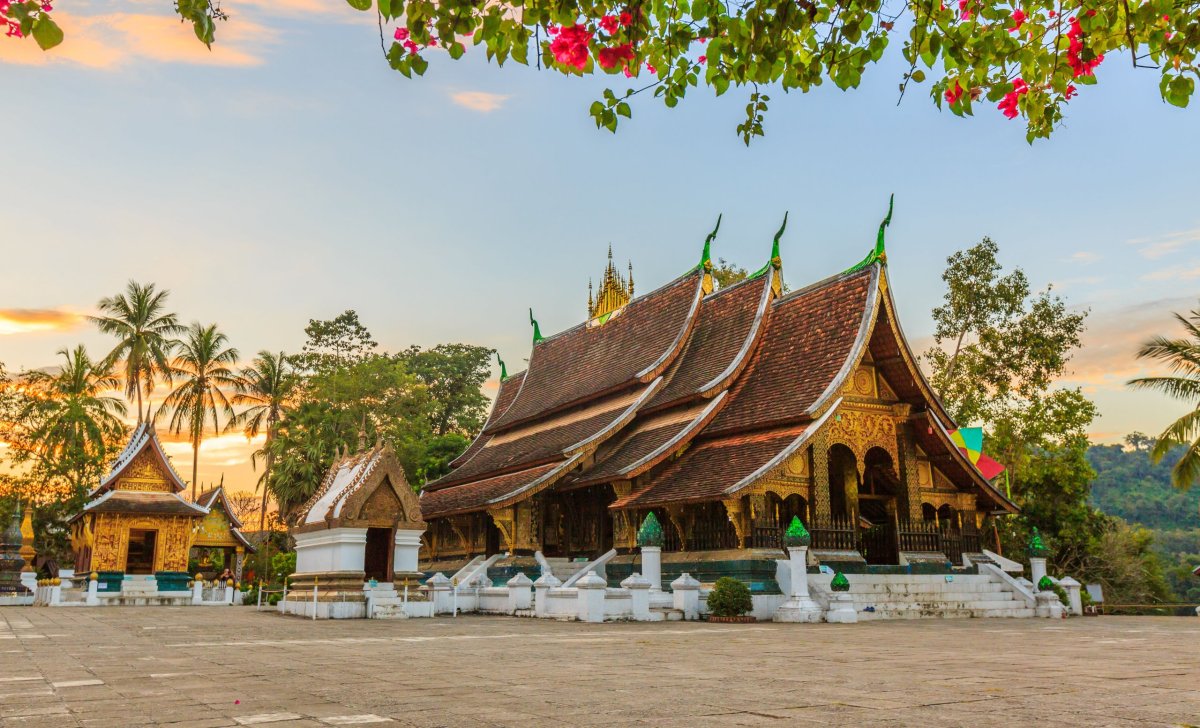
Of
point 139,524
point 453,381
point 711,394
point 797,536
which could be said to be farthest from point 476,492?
point 453,381

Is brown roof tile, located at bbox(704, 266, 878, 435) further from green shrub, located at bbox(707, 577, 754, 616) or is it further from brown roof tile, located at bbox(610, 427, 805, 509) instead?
green shrub, located at bbox(707, 577, 754, 616)

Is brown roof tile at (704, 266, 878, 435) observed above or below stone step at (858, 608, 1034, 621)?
above

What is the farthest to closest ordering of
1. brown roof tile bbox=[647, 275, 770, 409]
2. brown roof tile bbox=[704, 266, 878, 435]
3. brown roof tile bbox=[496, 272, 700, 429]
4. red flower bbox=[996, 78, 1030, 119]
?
1. brown roof tile bbox=[496, 272, 700, 429]
2. brown roof tile bbox=[647, 275, 770, 409]
3. brown roof tile bbox=[704, 266, 878, 435]
4. red flower bbox=[996, 78, 1030, 119]

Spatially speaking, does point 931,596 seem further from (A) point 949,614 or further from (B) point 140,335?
(B) point 140,335

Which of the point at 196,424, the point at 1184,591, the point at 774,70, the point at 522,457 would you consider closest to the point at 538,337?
the point at 522,457

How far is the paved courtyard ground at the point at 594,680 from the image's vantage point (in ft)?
13.1

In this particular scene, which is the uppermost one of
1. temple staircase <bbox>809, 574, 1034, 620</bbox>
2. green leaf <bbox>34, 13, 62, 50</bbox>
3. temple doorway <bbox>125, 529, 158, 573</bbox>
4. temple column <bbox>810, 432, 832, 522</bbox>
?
green leaf <bbox>34, 13, 62, 50</bbox>

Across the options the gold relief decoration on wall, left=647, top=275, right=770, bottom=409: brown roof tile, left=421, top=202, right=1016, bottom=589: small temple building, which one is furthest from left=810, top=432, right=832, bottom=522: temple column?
left=647, top=275, right=770, bottom=409: brown roof tile

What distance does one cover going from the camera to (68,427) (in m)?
35.0

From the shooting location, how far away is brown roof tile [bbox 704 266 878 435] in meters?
16.7

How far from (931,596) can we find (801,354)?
202 inches

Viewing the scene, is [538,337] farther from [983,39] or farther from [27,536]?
[983,39]

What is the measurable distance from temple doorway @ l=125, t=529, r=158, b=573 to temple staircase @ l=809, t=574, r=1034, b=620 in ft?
81.4

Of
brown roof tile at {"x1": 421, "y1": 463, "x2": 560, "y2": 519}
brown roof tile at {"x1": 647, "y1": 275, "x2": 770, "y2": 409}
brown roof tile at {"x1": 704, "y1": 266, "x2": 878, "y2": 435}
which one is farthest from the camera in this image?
brown roof tile at {"x1": 421, "y1": 463, "x2": 560, "y2": 519}
